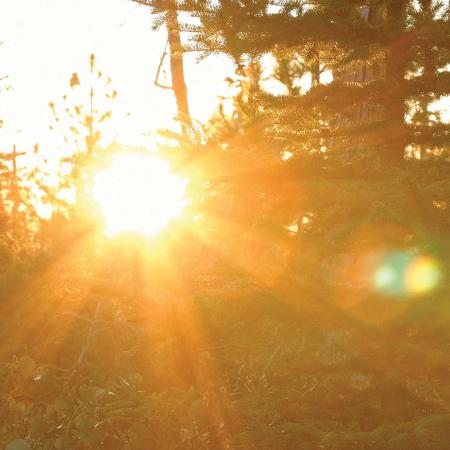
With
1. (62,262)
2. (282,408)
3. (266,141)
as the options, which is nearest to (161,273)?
(62,262)

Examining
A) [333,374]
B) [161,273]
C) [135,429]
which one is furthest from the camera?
[161,273]

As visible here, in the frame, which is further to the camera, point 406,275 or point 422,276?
point 406,275

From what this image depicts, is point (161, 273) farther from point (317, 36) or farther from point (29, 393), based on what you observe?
point (317, 36)

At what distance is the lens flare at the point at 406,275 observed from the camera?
5227 millimetres

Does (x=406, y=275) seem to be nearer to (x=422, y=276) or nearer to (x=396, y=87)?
(x=422, y=276)

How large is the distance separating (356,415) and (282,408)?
2.20 ft

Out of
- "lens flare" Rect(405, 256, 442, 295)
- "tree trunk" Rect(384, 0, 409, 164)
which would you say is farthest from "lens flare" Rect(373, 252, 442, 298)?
"tree trunk" Rect(384, 0, 409, 164)

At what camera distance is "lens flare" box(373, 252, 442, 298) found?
17.1ft

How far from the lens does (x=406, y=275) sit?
18.0 feet

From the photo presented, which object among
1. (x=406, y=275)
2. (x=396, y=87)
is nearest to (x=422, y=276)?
(x=406, y=275)

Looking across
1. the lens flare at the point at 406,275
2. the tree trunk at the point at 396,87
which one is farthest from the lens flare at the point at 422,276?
the tree trunk at the point at 396,87

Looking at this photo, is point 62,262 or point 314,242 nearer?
point 314,242

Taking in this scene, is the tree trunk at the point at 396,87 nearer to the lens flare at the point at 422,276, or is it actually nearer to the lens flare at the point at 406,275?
the lens flare at the point at 406,275

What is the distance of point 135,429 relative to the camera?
4.56m
